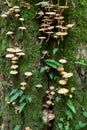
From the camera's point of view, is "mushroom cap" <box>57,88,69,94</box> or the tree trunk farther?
the tree trunk

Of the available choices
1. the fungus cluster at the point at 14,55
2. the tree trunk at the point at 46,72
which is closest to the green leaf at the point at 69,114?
the tree trunk at the point at 46,72

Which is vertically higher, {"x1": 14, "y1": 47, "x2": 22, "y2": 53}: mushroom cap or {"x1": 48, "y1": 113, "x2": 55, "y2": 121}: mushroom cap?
{"x1": 14, "y1": 47, "x2": 22, "y2": 53}: mushroom cap

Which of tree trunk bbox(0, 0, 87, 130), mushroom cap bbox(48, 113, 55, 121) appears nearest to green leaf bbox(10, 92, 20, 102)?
tree trunk bbox(0, 0, 87, 130)

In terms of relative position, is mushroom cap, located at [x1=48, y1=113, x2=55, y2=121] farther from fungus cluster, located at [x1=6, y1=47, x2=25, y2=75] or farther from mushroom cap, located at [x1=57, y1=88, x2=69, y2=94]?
fungus cluster, located at [x1=6, y1=47, x2=25, y2=75]

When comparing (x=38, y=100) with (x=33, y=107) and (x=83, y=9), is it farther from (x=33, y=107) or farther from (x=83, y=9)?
(x=83, y=9)

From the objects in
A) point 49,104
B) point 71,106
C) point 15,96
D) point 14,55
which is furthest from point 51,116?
point 14,55

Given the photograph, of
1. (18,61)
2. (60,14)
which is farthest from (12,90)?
(60,14)

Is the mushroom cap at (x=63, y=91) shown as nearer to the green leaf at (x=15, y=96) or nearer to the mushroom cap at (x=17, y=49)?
the green leaf at (x=15, y=96)
